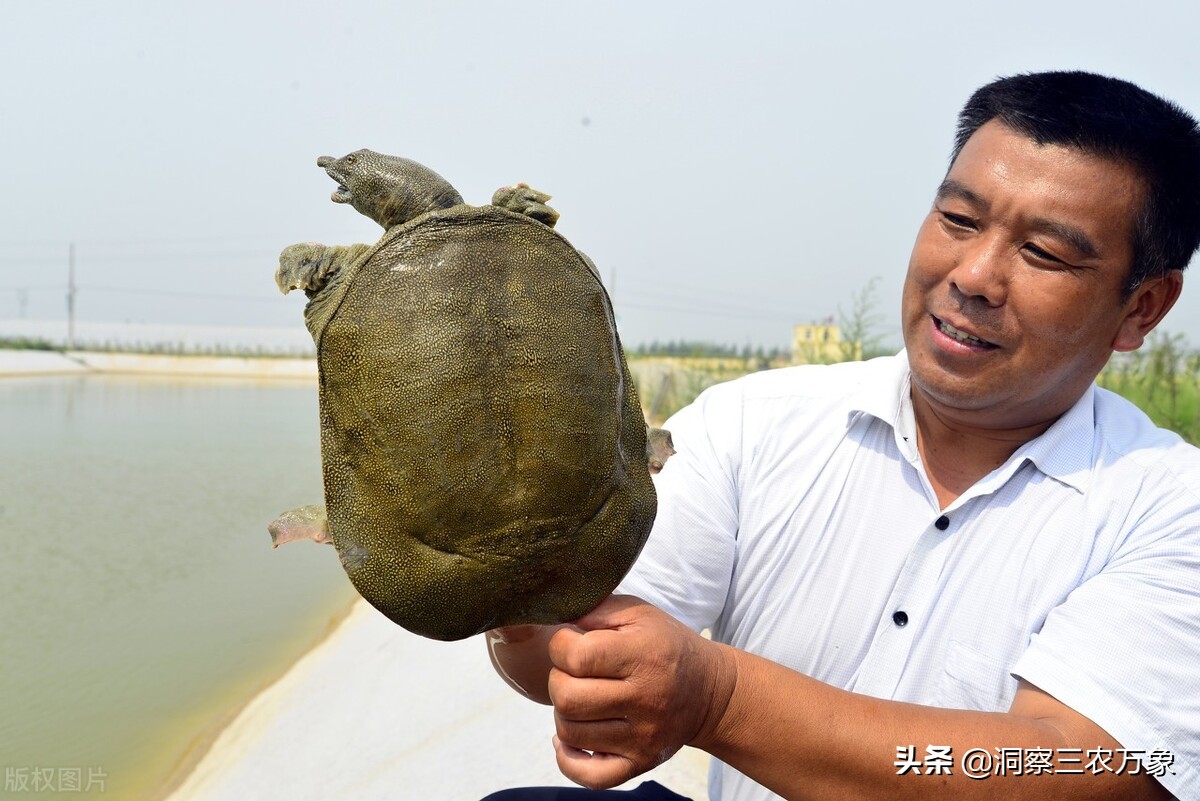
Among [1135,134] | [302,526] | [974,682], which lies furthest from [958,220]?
[302,526]

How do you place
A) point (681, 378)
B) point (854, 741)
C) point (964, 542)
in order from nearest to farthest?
point (854, 741) → point (964, 542) → point (681, 378)

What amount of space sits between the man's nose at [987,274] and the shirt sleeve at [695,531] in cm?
72

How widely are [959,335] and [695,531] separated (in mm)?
825

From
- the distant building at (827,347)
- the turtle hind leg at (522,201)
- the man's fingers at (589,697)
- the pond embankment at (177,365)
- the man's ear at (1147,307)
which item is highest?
the turtle hind leg at (522,201)

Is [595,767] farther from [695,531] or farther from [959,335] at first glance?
[959,335]

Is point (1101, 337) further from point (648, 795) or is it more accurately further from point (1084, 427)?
point (648, 795)

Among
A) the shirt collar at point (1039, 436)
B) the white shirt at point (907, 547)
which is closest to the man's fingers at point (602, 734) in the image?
the white shirt at point (907, 547)

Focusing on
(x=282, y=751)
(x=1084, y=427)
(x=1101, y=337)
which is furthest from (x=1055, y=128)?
(x=282, y=751)

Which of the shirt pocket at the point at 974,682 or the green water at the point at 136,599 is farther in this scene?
the green water at the point at 136,599

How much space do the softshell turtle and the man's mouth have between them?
98 cm

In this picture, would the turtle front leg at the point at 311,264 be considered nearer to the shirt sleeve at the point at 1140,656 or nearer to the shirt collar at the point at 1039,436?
the shirt collar at the point at 1039,436

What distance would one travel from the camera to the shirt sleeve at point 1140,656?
71.9 inches

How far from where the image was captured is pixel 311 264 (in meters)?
1.63

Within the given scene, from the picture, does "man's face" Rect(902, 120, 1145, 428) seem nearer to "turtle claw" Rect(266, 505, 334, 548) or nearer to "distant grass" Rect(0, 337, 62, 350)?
"turtle claw" Rect(266, 505, 334, 548)
